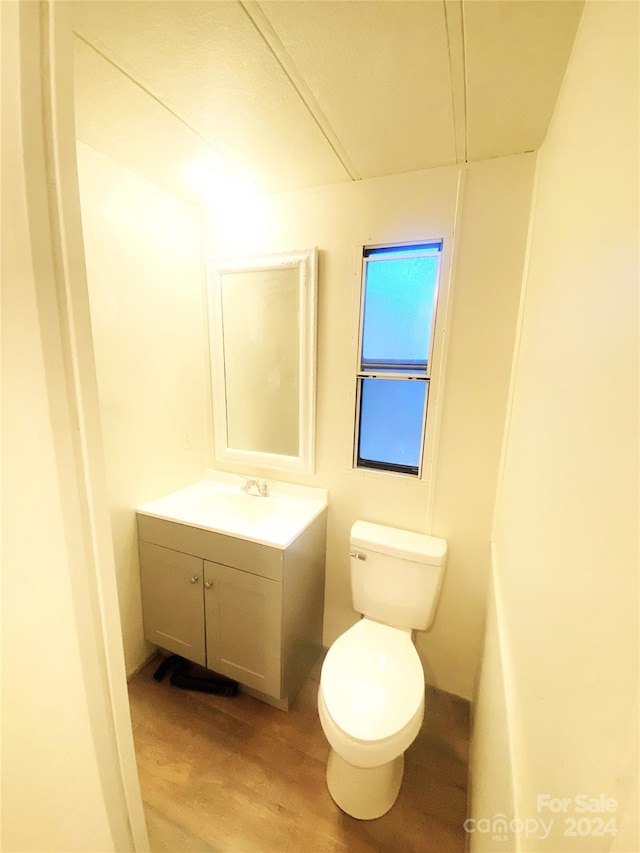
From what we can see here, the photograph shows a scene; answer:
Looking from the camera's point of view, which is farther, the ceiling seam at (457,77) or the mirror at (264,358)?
the mirror at (264,358)

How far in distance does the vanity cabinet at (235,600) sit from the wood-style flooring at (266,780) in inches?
6.2

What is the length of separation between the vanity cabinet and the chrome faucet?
0.32m

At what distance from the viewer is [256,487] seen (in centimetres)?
174

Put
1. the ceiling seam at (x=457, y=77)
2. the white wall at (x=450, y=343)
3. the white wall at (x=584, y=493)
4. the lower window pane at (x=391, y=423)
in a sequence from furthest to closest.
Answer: the lower window pane at (x=391, y=423)
the white wall at (x=450, y=343)
the ceiling seam at (x=457, y=77)
the white wall at (x=584, y=493)

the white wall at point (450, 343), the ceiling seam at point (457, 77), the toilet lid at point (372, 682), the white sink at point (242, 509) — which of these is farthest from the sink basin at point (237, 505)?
the ceiling seam at point (457, 77)

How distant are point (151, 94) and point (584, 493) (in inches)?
57.4

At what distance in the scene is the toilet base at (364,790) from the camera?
44.9 inches

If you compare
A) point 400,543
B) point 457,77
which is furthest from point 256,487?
point 457,77

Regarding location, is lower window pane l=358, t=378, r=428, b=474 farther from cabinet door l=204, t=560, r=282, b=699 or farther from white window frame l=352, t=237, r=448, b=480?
cabinet door l=204, t=560, r=282, b=699

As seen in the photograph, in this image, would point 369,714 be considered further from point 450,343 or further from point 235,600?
point 450,343

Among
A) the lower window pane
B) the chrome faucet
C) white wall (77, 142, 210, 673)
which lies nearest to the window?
the lower window pane

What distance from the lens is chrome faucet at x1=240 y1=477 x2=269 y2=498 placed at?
1.70m

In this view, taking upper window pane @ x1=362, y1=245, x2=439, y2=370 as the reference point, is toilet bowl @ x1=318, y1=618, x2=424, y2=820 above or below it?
below

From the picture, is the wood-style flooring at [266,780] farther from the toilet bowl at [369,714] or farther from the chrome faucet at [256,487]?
the chrome faucet at [256,487]
